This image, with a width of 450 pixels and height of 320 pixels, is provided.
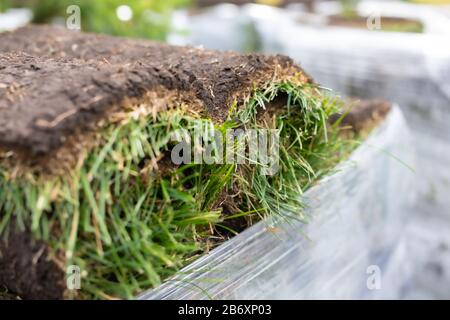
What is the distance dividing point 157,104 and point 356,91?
2044mm

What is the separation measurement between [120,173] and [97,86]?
198 mm

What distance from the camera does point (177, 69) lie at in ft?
4.14

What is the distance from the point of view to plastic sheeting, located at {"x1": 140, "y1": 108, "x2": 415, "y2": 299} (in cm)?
139

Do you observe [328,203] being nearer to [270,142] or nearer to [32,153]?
[270,142]

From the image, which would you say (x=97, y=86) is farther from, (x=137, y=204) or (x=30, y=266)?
(x=30, y=266)

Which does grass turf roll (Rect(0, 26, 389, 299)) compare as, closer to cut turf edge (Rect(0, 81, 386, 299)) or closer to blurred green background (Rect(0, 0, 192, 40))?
cut turf edge (Rect(0, 81, 386, 299))

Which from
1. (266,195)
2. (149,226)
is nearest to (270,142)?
(266,195)

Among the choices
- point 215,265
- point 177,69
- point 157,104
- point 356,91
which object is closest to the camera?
point 157,104

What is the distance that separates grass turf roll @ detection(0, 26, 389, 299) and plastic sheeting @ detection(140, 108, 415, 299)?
7 cm

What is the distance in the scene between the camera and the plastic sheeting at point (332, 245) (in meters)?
1.39

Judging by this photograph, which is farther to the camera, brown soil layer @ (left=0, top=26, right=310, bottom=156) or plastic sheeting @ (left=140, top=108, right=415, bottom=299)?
plastic sheeting @ (left=140, top=108, right=415, bottom=299)

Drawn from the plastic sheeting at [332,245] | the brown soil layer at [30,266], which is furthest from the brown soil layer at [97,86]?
the plastic sheeting at [332,245]

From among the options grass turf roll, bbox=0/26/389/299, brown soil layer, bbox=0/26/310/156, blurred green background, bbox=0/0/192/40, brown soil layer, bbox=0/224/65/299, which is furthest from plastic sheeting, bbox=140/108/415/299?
blurred green background, bbox=0/0/192/40

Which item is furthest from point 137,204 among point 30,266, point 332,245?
point 332,245
